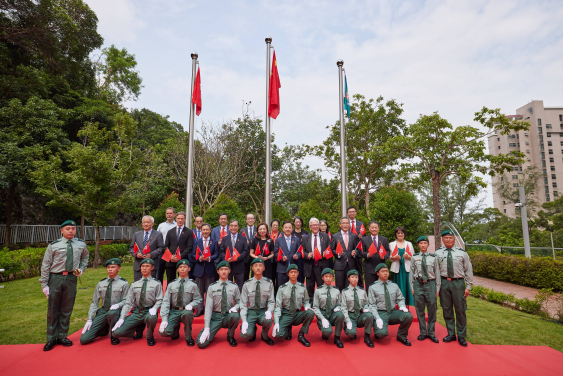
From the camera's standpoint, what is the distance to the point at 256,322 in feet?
15.3

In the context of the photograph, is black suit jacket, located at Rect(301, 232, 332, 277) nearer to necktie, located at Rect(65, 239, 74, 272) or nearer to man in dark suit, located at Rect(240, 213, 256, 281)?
man in dark suit, located at Rect(240, 213, 256, 281)

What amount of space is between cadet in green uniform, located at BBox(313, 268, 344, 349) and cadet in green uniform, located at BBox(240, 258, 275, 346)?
0.73 meters

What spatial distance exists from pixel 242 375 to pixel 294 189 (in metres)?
20.7

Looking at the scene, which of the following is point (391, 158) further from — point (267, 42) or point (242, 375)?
point (242, 375)

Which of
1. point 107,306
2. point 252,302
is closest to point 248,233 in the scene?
point 252,302

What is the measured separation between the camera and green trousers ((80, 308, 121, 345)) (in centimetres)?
456

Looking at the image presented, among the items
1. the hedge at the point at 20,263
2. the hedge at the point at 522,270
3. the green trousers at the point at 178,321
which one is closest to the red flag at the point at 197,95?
the green trousers at the point at 178,321

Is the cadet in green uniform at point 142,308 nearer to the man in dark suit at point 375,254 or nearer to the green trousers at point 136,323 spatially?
the green trousers at point 136,323

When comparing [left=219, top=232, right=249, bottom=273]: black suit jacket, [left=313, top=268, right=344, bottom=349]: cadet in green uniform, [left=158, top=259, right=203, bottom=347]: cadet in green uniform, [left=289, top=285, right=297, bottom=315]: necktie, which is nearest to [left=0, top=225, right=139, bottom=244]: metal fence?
[left=219, top=232, right=249, bottom=273]: black suit jacket

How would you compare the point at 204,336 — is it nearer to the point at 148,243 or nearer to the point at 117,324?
Result: the point at 117,324

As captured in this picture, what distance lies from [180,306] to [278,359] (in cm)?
174

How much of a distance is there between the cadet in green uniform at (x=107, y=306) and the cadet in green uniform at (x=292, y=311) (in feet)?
7.91

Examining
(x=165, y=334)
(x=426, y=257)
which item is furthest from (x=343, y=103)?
(x=165, y=334)

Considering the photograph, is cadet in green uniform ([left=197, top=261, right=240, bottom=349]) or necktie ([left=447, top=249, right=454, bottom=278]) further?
necktie ([left=447, top=249, right=454, bottom=278])
